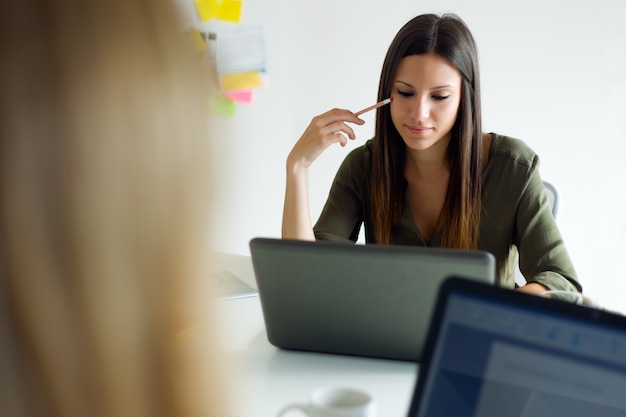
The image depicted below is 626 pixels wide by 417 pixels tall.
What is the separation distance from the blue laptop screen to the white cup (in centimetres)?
18

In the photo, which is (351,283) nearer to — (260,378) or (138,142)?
(260,378)

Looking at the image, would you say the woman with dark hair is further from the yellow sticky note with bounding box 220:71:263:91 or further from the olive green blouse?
the yellow sticky note with bounding box 220:71:263:91

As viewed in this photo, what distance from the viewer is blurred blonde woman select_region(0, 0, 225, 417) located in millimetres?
350

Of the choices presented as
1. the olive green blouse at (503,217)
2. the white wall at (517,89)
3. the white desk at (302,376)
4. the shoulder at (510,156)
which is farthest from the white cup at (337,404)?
the white wall at (517,89)

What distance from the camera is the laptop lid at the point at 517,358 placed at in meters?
0.61

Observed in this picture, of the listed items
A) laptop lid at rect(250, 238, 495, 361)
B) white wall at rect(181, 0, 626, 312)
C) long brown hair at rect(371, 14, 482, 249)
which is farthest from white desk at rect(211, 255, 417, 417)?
white wall at rect(181, 0, 626, 312)

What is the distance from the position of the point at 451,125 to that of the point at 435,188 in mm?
180

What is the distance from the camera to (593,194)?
8.88 feet

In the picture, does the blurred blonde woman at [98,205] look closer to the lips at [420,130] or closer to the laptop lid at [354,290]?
the laptop lid at [354,290]

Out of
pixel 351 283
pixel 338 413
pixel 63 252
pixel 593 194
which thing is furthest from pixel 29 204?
pixel 593 194

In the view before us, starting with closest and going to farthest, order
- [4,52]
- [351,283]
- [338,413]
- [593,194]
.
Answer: [4,52] → [338,413] → [351,283] → [593,194]

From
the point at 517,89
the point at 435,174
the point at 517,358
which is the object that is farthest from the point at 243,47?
the point at 517,358

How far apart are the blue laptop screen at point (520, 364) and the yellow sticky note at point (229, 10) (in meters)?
2.39

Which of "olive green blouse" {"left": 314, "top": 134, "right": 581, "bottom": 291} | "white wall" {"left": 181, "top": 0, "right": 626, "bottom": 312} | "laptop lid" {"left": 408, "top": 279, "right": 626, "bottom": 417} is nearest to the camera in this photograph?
"laptop lid" {"left": 408, "top": 279, "right": 626, "bottom": 417}
